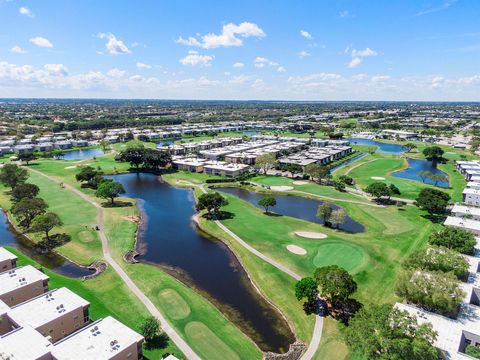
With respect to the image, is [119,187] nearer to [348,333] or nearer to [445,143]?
[348,333]

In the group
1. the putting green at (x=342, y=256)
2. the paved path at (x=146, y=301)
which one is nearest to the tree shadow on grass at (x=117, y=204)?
the paved path at (x=146, y=301)

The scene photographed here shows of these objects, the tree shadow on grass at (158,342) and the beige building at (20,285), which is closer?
the tree shadow on grass at (158,342)

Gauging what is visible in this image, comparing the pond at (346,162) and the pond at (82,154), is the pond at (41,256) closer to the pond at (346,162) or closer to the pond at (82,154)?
the pond at (82,154)

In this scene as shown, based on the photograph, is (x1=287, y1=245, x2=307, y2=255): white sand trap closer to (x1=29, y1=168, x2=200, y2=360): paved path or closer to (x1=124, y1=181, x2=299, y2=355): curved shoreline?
(x1=124, y1=181, x2=299, y2=355): curved shoreline

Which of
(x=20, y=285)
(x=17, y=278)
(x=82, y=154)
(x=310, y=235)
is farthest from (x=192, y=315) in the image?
(x=82, y=154)

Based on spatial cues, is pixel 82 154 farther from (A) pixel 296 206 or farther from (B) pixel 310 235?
(B) pixel 310 235

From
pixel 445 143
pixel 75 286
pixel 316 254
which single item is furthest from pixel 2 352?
pixel 445 143

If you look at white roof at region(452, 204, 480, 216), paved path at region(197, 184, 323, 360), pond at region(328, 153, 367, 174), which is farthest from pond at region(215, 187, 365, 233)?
pond at region(328, 153, 367, 174)
